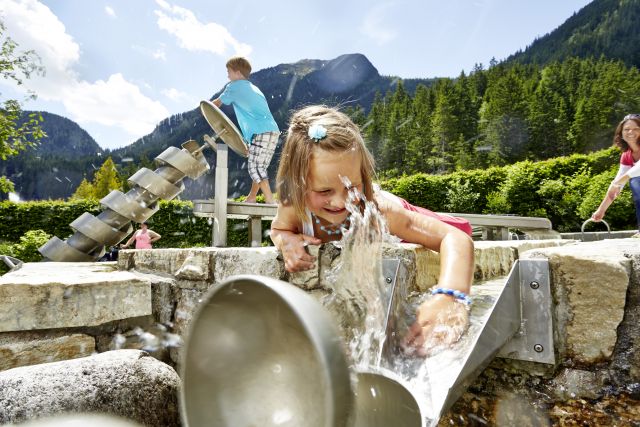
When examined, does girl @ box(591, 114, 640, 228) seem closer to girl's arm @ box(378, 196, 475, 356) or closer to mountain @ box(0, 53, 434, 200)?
girl's arm @ box(378, 196, 475, 356)

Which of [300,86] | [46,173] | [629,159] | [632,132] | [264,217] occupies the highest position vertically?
[300,86]

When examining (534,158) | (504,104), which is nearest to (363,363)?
(534,158)

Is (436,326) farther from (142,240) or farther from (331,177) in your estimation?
(142,240)

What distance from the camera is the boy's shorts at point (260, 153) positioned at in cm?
506

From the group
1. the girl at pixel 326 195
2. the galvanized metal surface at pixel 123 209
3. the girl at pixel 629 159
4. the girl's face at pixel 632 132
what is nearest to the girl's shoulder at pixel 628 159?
the girl at pixel 629 159

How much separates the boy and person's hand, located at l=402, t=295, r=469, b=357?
3841mm

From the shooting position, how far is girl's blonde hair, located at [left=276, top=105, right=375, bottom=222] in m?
2.00

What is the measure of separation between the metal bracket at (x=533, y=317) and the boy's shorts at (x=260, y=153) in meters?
4.06

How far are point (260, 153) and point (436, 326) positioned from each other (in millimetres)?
4075

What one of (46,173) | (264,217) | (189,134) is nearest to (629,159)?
(264,217)

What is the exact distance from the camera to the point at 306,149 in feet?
6.56

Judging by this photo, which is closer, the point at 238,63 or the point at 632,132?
the point at 632,132

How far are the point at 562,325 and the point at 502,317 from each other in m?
0.22

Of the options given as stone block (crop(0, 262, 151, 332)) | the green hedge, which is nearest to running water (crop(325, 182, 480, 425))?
stone block (crop(0, 262, 151, 332))
